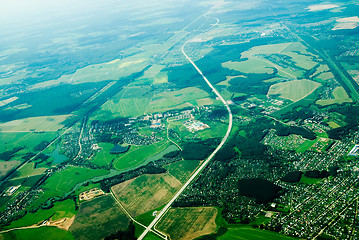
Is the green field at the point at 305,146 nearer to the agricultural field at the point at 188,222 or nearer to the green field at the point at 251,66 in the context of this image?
the agricultural field at the point at 188,222

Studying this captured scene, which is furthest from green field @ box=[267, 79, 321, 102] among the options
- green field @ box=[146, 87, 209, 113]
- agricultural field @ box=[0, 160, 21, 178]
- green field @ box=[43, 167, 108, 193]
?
agricultural field @ box=[0, 160, 21, 178]

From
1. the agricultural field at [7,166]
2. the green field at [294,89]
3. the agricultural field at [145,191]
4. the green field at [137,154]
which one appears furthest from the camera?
the green field at [294,89]

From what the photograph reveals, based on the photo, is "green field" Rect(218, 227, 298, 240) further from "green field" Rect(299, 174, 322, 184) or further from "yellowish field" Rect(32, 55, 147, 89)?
"yellowish field" Rect(32, 55, 147, 89)

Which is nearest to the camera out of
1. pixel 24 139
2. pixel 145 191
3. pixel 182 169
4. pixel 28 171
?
pixel 145 191

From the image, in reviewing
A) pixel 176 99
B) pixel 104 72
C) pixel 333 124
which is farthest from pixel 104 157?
pixel 104 72

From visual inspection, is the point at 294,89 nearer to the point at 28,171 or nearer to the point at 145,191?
the point at 145,191

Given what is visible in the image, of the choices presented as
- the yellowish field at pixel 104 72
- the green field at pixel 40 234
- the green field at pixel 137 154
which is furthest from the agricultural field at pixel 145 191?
the yellowish field at pixel 104 72

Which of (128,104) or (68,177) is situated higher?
(68,177)
